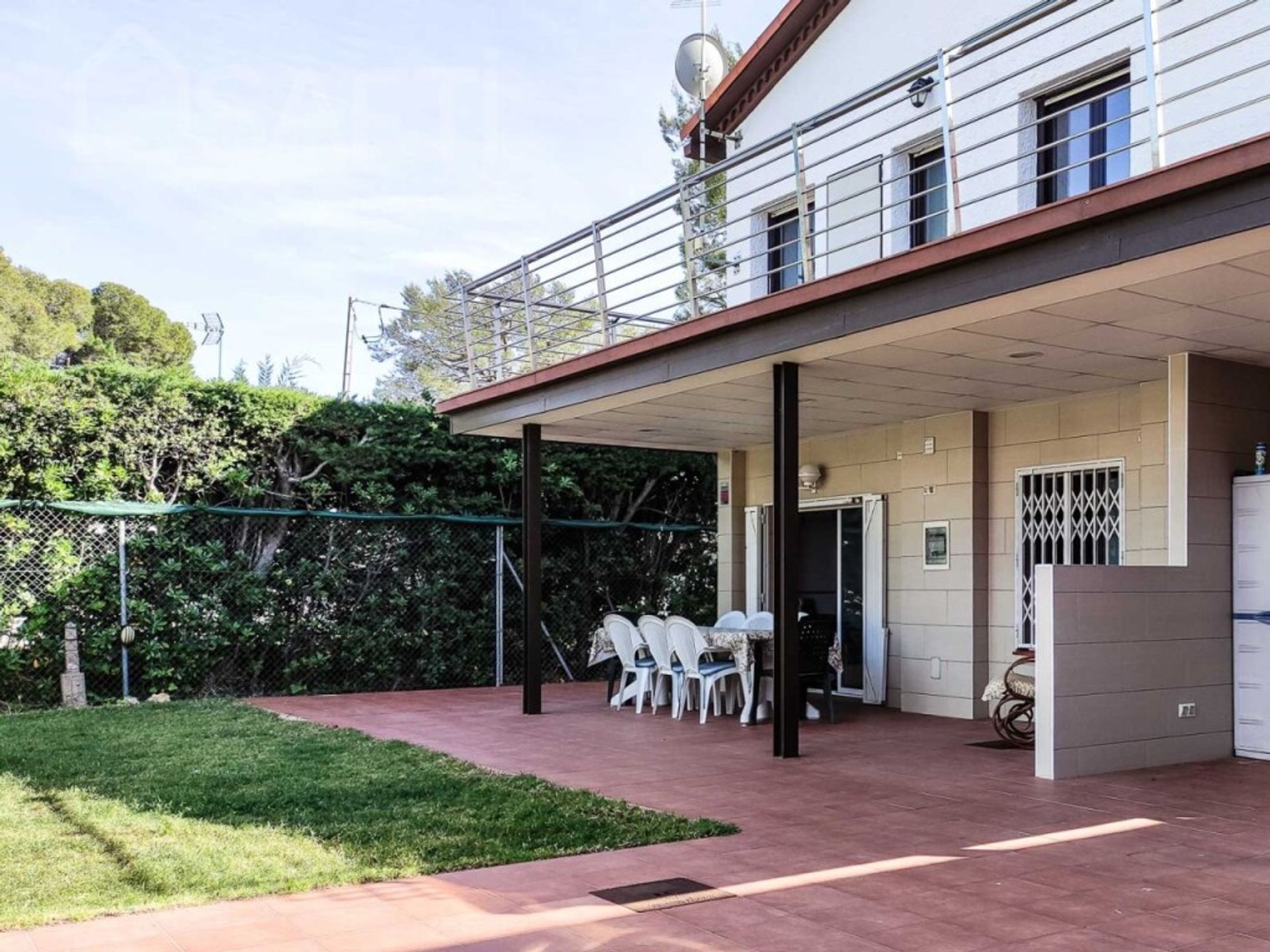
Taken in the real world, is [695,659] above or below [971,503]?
below

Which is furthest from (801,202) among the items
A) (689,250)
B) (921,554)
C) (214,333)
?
(214,333)

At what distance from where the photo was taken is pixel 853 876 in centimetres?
456

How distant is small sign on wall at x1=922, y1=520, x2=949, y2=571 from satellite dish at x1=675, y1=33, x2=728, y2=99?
6.01 meters

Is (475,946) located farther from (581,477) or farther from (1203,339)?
(581,477)

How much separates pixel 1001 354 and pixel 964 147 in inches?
132

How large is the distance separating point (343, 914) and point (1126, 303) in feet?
15.4

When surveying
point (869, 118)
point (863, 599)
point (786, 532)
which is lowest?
point (863, 599)

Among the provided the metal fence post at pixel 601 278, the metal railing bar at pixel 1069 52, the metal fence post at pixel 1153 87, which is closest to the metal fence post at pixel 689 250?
the metal fence post at pixel 601 278

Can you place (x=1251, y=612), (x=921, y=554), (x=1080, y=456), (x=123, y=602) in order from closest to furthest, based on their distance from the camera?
1. (x=1251, y=612)
2. (x=1080, y=456)
3. (x=921, y=554)
4. (x=123, y=602)

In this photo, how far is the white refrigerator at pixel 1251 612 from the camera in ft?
24.0

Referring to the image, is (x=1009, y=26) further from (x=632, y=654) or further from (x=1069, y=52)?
(x=632, y=654)

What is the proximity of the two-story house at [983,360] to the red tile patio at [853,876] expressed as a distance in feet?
2.36

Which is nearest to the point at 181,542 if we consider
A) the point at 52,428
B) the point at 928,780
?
the point at 52,428

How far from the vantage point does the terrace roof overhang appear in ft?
16.6
